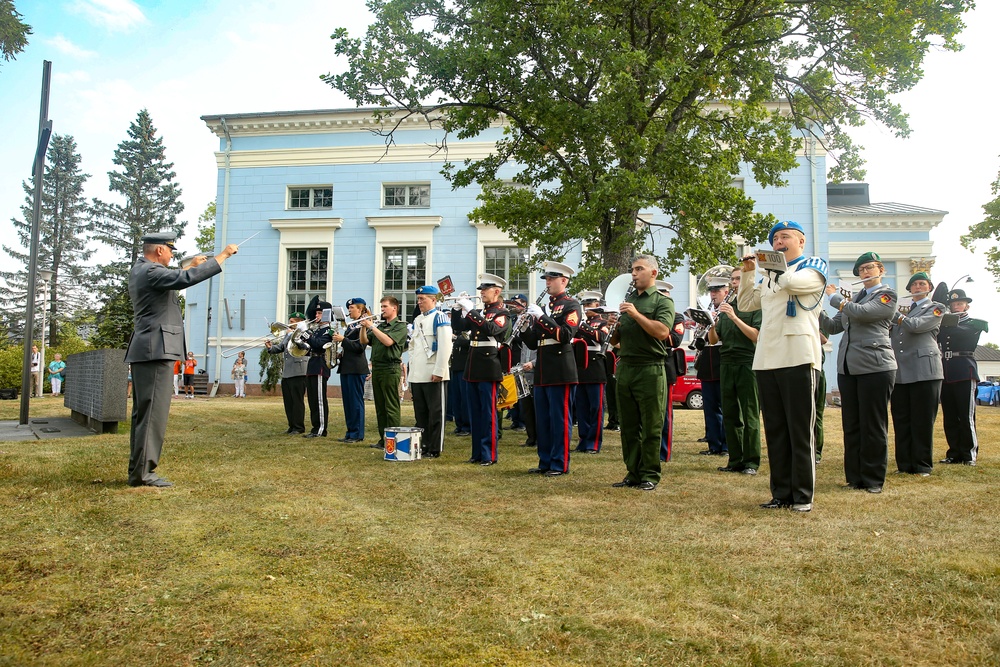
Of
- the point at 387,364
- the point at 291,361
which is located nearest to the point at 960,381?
the point at 387,364

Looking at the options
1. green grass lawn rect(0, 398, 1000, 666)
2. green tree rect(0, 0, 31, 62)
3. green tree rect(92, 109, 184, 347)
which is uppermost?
green tree rect(92, 109, 184, 347)

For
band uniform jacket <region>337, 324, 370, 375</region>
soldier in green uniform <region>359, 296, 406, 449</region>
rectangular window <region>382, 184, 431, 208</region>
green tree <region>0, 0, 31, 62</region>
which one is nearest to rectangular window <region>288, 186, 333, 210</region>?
rectangular window <region>382, 184, 431, 208</region>

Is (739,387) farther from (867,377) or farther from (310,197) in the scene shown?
(310,197)

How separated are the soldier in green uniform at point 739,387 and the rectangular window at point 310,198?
75.0ft

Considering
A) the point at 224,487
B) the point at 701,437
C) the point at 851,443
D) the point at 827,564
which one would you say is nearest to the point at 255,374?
the point at 701,437

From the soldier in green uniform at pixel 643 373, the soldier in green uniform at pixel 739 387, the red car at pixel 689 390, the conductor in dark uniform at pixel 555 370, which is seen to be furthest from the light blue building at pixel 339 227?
the soldier in green uniform at pixel 643 373

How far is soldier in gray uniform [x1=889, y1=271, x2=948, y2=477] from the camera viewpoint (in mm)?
7234

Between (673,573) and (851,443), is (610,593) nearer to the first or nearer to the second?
(673,573)

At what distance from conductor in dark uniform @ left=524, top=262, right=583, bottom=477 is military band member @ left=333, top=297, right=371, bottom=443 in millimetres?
3609

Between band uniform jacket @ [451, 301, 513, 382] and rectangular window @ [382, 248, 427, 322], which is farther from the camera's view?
rectangular window @ [382, 248, 427, 322]

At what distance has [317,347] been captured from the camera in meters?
10.7

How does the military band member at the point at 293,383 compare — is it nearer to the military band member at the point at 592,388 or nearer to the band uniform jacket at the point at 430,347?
the band uniform jacket at the point at 430,347

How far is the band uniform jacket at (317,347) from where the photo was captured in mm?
10633

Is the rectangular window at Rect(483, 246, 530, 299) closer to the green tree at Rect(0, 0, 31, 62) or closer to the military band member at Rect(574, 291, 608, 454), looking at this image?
the green tree at Rect(0, 0, 31, 62)
